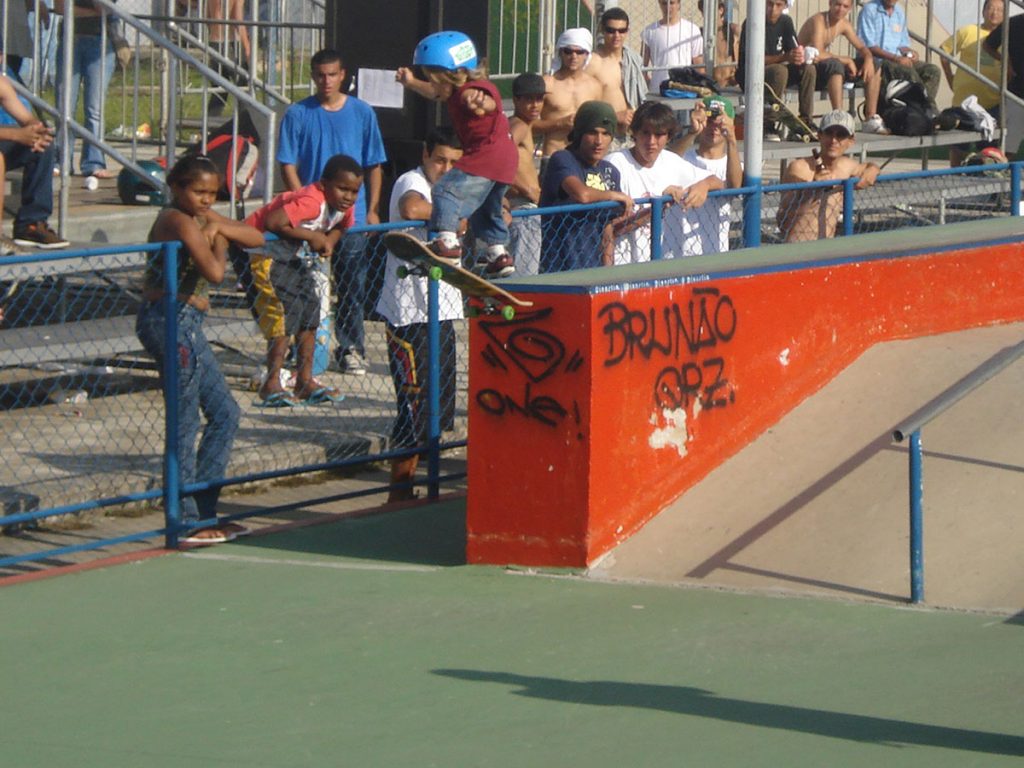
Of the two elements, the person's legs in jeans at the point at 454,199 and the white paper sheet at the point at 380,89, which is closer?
the person's legs in jeans at the point at 454,199

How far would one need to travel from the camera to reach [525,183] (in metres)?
11.4

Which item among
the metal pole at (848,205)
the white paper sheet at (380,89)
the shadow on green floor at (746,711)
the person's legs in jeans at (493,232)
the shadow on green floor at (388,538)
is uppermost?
the white paper sheet at (380,89)

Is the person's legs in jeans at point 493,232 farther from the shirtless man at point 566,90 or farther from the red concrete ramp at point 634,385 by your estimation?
the shirtless man at point 566,90

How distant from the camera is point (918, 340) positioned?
977 cm

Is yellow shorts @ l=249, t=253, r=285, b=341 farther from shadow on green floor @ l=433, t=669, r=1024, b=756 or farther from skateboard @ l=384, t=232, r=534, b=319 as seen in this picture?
shadow on green floor @ l=433, t=669, r=1024, b=756

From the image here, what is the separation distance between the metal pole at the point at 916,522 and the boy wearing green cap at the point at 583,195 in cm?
354

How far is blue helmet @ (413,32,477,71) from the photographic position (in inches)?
338

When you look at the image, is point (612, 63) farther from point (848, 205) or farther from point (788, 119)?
point (788, 119)

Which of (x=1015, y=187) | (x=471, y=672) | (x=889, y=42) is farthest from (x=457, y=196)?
(x=889, y=42)

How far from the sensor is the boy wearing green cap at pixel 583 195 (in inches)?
395

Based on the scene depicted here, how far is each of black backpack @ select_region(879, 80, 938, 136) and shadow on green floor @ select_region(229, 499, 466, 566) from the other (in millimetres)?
9559

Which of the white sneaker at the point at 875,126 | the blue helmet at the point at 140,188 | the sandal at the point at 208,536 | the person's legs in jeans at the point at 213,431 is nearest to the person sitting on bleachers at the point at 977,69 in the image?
the white sneaker at the point at 875,126

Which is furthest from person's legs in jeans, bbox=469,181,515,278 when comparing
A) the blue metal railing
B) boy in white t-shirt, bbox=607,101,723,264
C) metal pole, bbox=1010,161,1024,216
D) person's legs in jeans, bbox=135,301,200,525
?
metal pole, bbox=1010,161,1024,216

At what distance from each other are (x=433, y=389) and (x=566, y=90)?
4.25 metres
